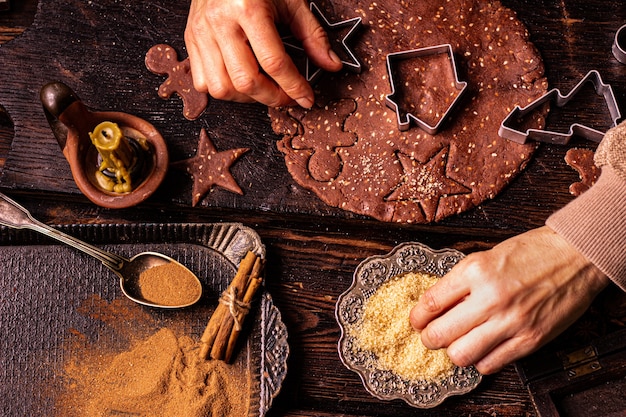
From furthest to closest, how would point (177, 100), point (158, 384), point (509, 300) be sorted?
point (177, 100), point (158, 384), point (509, 300)

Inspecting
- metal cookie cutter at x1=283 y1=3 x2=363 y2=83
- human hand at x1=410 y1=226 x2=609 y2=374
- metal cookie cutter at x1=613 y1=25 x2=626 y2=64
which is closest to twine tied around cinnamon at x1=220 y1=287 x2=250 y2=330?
human hand at x1=410 y1=226 x2=609 y2=374

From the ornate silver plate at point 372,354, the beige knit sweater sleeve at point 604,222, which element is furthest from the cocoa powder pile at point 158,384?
the beige knit sweater sleeve at point 604,222

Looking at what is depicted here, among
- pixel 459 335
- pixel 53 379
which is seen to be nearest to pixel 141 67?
pixel 53 379

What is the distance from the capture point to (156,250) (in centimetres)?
199

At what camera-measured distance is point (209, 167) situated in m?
2.00

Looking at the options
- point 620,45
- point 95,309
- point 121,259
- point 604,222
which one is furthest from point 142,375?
point 620,45

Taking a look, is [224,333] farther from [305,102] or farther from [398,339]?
[305,102]

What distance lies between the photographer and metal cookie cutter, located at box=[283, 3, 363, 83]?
78.3 inches

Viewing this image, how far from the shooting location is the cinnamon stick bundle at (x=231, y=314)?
186cm

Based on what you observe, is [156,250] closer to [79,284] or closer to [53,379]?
[79,284]

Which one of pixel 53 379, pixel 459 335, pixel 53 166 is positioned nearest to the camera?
pixel 459 335

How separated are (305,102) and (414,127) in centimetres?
38

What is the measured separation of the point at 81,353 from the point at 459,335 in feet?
3.90

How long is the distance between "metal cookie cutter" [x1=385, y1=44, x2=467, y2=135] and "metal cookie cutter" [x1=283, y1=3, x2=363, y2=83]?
125mm
